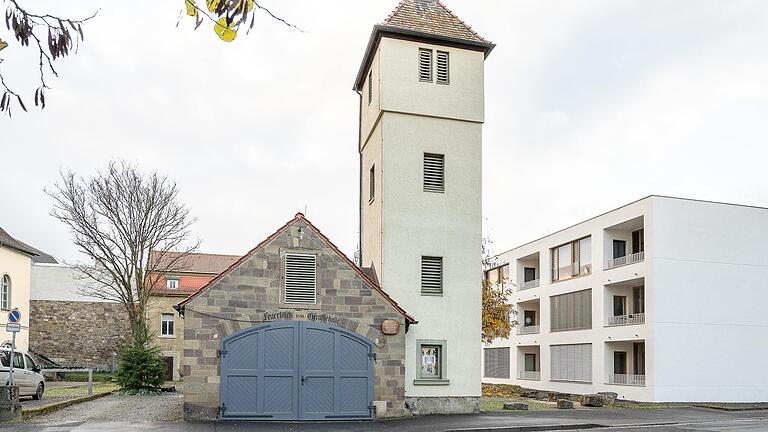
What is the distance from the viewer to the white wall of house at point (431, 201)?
75.1ft

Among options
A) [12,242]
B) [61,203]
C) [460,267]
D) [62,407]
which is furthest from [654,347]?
[12,242]

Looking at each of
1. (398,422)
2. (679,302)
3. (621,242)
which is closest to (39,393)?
(398,422)

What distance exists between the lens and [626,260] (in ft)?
128

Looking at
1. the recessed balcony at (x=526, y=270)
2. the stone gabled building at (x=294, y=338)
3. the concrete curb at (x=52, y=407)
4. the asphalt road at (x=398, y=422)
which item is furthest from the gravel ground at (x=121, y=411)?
the recessed balcony at (x=526, y=270)

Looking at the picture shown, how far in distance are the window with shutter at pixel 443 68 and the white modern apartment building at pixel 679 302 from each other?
1591 centimetres

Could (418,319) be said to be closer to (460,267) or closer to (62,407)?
(460,267)

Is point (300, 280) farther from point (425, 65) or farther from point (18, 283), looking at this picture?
point (18, 283)

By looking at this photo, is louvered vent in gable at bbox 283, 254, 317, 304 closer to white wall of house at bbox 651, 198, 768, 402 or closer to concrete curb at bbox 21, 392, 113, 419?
concrete curb at bbox 21, 392, 113, 419

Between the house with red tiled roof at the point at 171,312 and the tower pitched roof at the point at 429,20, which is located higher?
the tower pitched roof at the point at 429,20

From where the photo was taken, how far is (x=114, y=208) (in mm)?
38594

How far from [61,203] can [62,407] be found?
18.0 meters

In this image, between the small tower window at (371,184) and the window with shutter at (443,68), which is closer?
the window with shutter at (443,68)

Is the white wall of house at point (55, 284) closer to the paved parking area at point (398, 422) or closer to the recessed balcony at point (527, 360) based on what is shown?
the paved parking area at point (398, 422)

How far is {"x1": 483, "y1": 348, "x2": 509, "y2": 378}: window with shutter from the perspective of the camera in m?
54.4
